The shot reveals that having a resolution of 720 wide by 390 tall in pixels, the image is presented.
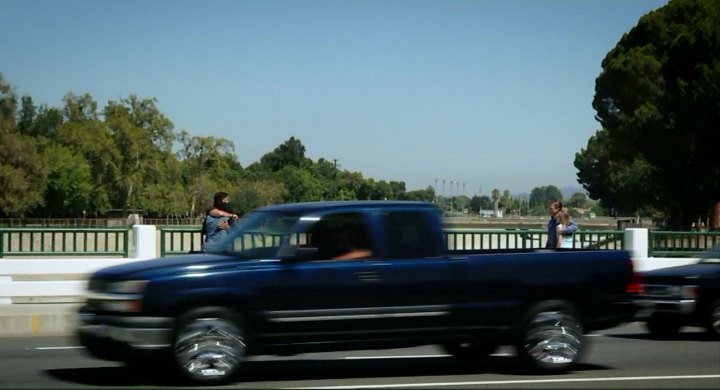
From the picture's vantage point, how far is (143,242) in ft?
66.4

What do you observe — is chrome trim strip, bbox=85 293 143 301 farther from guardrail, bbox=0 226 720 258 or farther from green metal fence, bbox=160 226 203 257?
green metal fence, bbox=160 226 203 257

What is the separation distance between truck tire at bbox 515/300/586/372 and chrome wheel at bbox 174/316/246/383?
297 centimetres

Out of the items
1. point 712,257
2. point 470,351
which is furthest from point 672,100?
point 470,351

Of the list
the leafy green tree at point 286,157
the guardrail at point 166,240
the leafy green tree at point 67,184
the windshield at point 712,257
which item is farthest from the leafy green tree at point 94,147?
the windshield at point 712,257

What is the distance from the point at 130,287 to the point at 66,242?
10632mm

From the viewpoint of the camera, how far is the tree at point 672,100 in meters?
51.2

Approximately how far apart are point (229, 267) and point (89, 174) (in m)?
94.4

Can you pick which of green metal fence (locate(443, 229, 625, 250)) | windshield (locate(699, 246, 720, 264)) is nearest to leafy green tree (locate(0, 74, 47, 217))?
green metal fence (locate(443, 229, 625, 250))

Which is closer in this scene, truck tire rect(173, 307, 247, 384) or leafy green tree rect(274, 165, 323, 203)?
truck tire rect(173, 307, 247, 384)

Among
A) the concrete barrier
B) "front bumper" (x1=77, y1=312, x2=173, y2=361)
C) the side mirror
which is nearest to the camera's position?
"front bumper" (x1=77, y1=312, x2=173, y2=361)

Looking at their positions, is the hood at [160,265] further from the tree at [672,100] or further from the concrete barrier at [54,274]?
the tree at [672,100]

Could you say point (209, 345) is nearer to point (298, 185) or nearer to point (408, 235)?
point (408, 235)

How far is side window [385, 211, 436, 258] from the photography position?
35.8 feet

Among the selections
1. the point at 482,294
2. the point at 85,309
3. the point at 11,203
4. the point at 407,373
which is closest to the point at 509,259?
the point at 482,294
